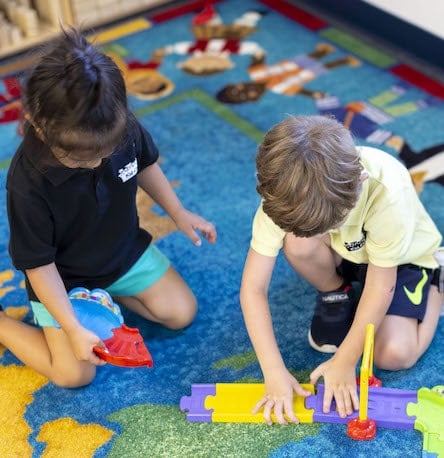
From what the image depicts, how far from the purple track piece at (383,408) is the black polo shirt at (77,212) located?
37cm

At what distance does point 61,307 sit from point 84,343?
60 mm

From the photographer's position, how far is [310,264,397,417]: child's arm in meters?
1.04

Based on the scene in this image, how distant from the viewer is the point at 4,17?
6.50 ft

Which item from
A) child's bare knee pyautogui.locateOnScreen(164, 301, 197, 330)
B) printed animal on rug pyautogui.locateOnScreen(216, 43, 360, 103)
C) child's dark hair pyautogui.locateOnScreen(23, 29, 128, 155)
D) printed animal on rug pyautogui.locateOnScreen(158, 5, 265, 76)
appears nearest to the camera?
child's dark hair pyautogui.locateOnScreen(23, 29, 128, 155)

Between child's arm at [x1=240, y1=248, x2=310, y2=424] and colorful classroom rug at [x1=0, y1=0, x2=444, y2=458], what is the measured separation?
4 centimetres

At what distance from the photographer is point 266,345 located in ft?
3.48

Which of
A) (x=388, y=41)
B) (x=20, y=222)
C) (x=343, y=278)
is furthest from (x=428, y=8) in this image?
(x=20, y=222)

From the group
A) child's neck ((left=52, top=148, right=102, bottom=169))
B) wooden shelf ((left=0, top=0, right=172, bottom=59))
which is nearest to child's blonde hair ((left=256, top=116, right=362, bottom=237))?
child's neck ((left=52, top=148, right=102, bottom=169))

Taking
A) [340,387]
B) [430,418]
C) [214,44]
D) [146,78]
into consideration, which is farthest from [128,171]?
[214,44]

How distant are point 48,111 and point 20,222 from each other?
0.20 m

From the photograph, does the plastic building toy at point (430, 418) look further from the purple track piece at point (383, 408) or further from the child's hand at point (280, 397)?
the child's hand at point (280, 397)

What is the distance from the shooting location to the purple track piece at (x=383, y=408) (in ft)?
3.40

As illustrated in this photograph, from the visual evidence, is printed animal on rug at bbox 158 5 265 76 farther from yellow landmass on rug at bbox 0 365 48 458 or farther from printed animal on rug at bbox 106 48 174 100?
yellow landmass on rug at bbox 0 365 48 458

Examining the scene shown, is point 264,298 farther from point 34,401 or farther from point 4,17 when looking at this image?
point 4,17
